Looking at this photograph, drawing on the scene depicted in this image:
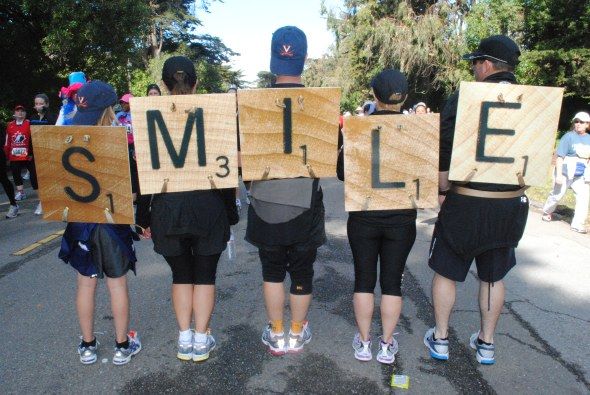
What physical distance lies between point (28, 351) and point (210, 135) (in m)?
2.07

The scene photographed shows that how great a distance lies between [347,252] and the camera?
213 inches

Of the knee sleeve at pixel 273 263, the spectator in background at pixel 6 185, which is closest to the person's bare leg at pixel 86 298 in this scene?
the knee sleeve at pixel 273 263

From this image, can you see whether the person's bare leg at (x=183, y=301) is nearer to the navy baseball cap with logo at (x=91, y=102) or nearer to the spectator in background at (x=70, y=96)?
the navy baseball cap with logo at (x=91, y=102)

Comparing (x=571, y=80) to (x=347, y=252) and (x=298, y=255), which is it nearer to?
(x=347, y=252)

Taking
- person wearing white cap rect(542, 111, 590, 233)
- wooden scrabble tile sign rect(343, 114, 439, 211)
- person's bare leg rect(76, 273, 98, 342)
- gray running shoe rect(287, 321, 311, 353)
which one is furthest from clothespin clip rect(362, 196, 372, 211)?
person wearing white cap rect(542, 111, 590, 233)

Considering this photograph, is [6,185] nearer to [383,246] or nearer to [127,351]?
[127,351]

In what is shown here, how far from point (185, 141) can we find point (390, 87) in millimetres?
1197

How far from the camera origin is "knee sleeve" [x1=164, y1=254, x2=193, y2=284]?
292cm

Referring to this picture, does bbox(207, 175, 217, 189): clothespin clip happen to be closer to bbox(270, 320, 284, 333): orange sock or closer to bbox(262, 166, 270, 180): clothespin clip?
bbox(262, 166, 270, 180): clothespin clip

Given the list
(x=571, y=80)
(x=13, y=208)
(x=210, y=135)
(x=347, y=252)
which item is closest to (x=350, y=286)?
(x=347, y=252)

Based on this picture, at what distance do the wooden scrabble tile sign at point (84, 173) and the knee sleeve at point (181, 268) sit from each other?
0.40 m

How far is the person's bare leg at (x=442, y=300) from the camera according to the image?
3037 millimetres

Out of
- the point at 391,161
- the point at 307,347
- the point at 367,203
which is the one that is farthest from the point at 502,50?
the point at 307,347

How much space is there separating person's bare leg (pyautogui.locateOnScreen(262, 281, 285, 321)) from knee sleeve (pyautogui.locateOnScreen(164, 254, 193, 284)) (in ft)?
1.62
